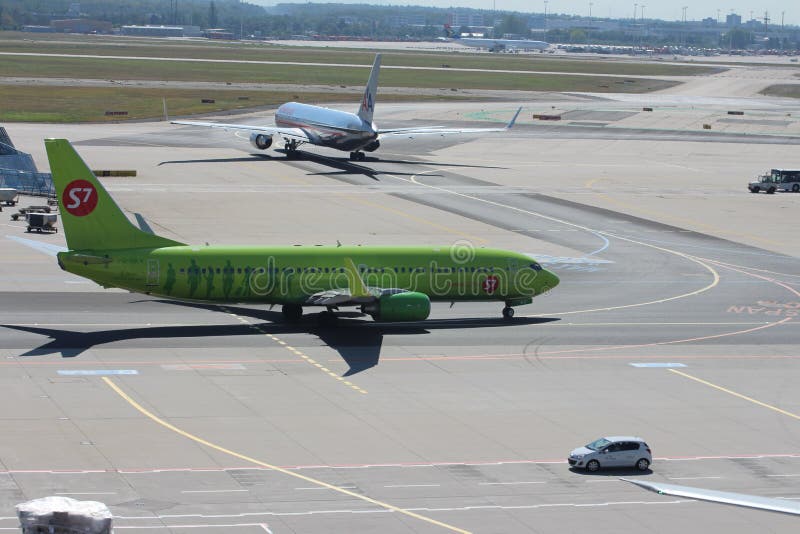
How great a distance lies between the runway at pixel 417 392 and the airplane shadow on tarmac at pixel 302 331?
8.9 inches

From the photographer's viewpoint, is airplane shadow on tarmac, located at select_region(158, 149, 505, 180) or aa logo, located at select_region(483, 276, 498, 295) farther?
airplane shadow on tarmac, located at select_region(158, 149, 505, 180)

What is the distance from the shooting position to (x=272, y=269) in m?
67.2

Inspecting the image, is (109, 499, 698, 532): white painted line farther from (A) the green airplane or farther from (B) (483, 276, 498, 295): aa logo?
(B) (483, 276, 498, 295): aa logo

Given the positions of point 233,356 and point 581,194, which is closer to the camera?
point 233,356

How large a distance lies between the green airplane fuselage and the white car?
2479cm

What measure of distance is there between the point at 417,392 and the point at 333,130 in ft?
275

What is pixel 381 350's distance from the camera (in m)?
64.4

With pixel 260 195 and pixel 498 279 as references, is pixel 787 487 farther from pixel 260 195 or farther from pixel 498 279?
pixel 260 195

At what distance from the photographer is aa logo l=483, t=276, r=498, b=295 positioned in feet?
235

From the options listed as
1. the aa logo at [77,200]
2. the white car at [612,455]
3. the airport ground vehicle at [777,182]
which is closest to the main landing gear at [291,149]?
the airport ground vehicle at [777,182]

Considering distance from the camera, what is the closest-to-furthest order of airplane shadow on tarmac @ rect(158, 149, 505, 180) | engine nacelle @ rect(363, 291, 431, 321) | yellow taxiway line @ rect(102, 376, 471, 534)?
yellow taxiway line @ rect(102, 376, 471, 534) → engine nacelle @ rect(363, 291, 431, 321) → airplane shadow on tarmac @ rect(158, 149, 505, 180)

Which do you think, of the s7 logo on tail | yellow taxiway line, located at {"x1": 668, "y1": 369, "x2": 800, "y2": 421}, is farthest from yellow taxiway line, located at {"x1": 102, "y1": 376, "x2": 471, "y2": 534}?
the s7 logo on tail

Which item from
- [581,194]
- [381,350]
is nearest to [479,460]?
[381,350]

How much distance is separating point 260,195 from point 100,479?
76.2m
